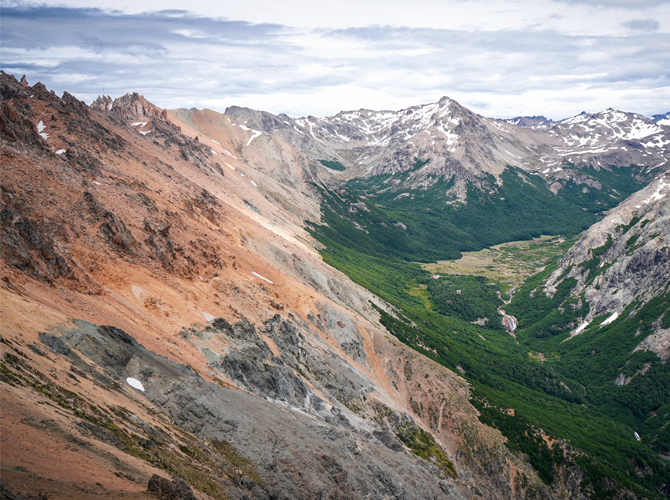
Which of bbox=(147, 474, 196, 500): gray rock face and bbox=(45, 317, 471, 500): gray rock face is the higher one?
bbox=(147, 474, 196, 500): gray rock face

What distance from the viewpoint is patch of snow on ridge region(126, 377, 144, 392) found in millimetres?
41656

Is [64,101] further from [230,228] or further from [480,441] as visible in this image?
[480,441]

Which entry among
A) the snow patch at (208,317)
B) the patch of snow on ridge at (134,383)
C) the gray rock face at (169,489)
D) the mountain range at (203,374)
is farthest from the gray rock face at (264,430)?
the snow patch at (208,317)

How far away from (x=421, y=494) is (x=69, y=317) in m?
53.7

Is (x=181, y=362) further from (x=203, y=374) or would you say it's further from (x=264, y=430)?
(x=264, y=430)

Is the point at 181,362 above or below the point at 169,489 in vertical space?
below

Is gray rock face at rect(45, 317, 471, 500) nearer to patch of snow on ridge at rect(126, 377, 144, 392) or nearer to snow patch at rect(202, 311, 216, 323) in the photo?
patch of snow on ridge at rect(126, 377, 144, 392)

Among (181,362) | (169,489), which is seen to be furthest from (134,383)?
(169,489)

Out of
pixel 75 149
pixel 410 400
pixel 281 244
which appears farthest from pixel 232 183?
pixel 410 400

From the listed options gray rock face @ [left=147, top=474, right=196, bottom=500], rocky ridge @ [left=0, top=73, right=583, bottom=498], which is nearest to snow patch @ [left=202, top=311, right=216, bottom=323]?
rocky ridge @ [left=0, top=73, right=583, bottom=498]

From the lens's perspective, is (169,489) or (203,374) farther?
(203,374)

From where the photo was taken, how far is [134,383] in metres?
42.1

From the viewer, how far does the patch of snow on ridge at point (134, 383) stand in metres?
41.7

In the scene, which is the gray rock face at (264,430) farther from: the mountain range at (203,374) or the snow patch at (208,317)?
the snow patch at (208,317)
